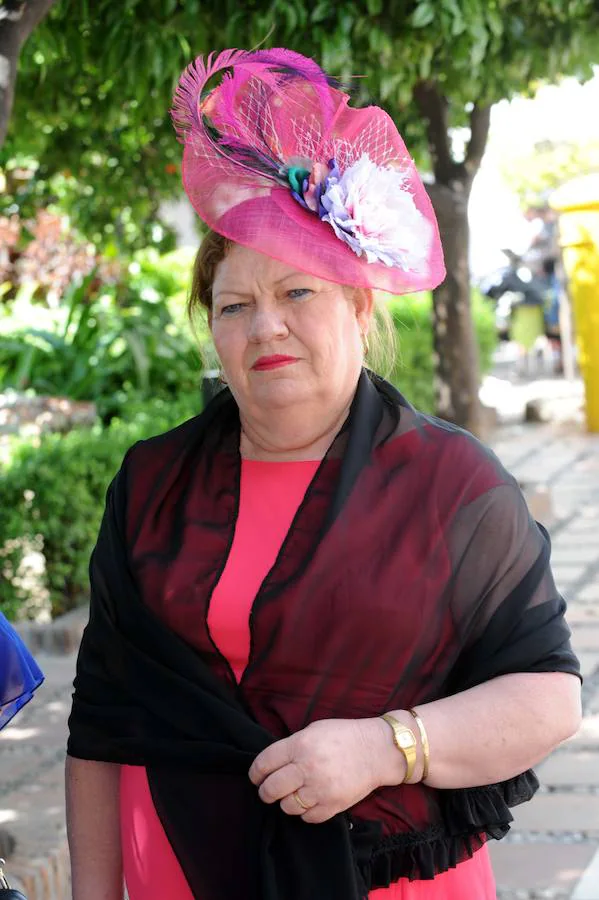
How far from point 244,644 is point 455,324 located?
622cm

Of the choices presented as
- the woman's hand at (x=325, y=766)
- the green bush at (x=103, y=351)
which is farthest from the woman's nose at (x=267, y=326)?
the green bush at (x=103, y=351)

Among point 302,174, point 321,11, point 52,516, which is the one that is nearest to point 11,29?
point 321,11

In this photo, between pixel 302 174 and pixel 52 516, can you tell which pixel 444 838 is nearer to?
pixel 302 174

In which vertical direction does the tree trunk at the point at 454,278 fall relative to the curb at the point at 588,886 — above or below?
above

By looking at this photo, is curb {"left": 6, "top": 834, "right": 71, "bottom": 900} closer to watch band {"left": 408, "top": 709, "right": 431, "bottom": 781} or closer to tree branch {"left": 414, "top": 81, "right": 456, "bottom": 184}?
watch band {"left": 408, "top": 709, "right": 431, "bottom": 781}

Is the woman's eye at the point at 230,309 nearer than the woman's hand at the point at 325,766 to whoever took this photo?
No

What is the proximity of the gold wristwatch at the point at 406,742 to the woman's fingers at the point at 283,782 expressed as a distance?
5.6 inches

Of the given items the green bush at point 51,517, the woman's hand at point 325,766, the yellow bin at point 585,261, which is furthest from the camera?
the yellow bin at point 585,261

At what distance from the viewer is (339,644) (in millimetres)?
1833

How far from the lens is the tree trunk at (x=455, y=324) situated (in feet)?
Result: 25.5

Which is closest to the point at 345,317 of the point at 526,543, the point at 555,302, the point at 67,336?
the point at 526,543

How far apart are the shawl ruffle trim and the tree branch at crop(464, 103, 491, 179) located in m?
6.39

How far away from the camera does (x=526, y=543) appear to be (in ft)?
6.20

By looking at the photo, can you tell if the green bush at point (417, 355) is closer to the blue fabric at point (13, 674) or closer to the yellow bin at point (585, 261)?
the yellow bin at point (585, 261)
